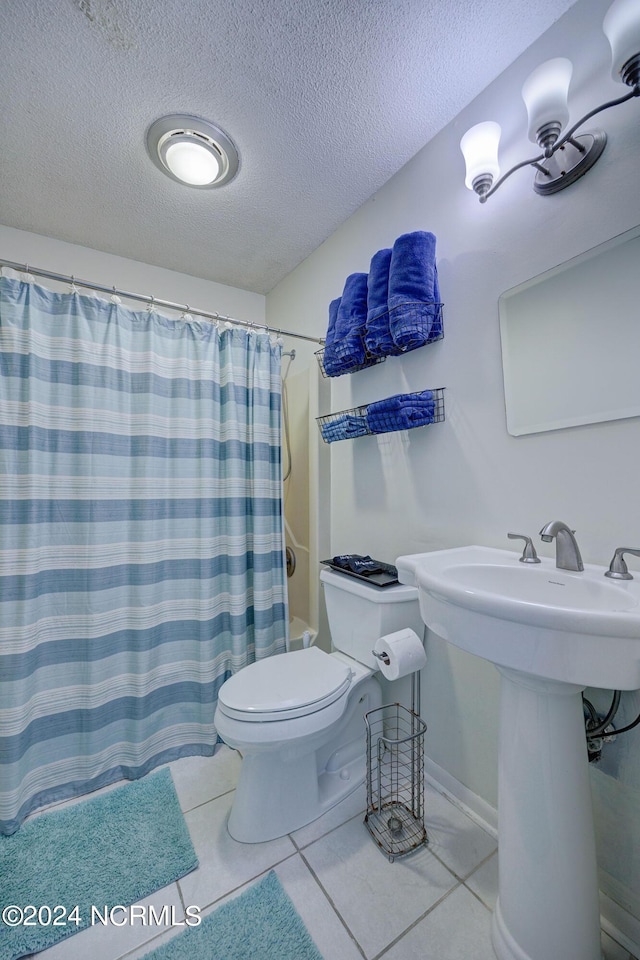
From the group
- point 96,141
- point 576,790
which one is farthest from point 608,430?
point 96,141

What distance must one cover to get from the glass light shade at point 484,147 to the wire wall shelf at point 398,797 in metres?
1.66

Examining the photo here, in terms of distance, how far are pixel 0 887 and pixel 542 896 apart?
1.38m

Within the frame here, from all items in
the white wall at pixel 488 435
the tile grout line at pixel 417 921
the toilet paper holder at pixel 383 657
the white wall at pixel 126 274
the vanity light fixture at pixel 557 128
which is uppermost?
the white wall at pixel 126 274

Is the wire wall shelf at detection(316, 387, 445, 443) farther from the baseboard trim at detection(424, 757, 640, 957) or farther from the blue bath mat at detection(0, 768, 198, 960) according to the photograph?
the blue bath mat at detection(0, 768, 198, 960)

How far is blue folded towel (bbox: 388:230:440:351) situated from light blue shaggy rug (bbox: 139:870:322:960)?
1.65 metres

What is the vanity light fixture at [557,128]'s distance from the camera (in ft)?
2.53

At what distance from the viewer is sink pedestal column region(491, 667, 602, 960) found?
787 millimetres

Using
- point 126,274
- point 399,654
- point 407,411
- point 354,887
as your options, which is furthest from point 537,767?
point 126,274

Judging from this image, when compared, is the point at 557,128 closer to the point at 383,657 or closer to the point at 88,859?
the point at 383,657

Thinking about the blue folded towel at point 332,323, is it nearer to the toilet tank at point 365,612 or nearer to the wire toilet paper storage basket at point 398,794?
the toilet tank at point 365,612

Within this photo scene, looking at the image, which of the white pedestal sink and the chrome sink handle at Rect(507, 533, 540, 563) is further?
the chrome sink handle at Rect(507, 533, 540, 563)

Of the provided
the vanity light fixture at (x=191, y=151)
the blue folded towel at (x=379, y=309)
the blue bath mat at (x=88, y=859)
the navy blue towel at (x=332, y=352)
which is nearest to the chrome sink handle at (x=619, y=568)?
the blue folded towel at (x=379, y=309)

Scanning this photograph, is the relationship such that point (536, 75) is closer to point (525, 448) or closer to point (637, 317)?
point (637, 317)

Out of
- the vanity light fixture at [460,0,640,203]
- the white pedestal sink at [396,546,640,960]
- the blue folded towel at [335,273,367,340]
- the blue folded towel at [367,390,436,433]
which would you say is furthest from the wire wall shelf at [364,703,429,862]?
the vanity light fixture at [460,0,640,203]
